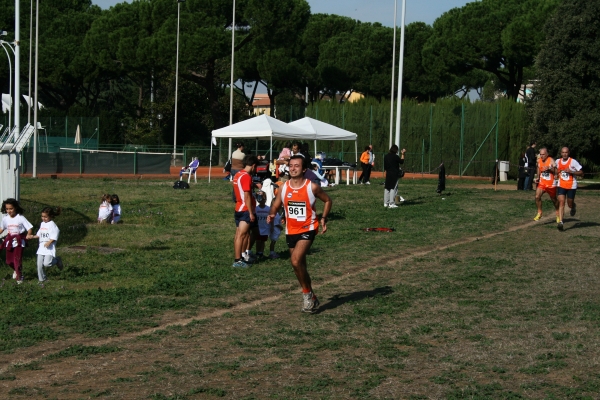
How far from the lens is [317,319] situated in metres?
9.09

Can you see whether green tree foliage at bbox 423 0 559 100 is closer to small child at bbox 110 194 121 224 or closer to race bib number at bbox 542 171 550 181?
race bib number at bbox 542 171 550 181

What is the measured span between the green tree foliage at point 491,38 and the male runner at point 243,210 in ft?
132

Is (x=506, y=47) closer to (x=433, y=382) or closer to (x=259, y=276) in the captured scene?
(x=259, y=276)

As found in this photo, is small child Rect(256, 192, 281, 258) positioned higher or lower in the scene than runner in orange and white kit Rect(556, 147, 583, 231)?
lower

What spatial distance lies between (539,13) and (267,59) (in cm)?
2087

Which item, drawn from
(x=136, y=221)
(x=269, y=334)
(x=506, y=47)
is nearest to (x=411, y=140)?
(x=506, y=47)

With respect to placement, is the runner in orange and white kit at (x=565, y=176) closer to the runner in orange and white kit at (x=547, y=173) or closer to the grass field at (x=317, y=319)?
the runner in orange and white kit at (x=547, y=173)

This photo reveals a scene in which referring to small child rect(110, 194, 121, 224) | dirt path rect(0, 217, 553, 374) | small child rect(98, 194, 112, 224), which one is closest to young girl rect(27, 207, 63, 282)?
dirt path rect(0, 217, 553, 374)

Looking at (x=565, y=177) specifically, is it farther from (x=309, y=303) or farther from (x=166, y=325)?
(x=166, y=325)

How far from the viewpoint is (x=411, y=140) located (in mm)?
46312

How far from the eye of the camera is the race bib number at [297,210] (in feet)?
30.8

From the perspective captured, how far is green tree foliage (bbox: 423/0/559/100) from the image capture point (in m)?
49.6

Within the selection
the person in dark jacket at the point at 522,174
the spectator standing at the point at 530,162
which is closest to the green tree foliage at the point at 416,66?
the person in dark jacket at the point at 522,174

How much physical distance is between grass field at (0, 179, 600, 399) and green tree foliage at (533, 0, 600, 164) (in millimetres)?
15253
